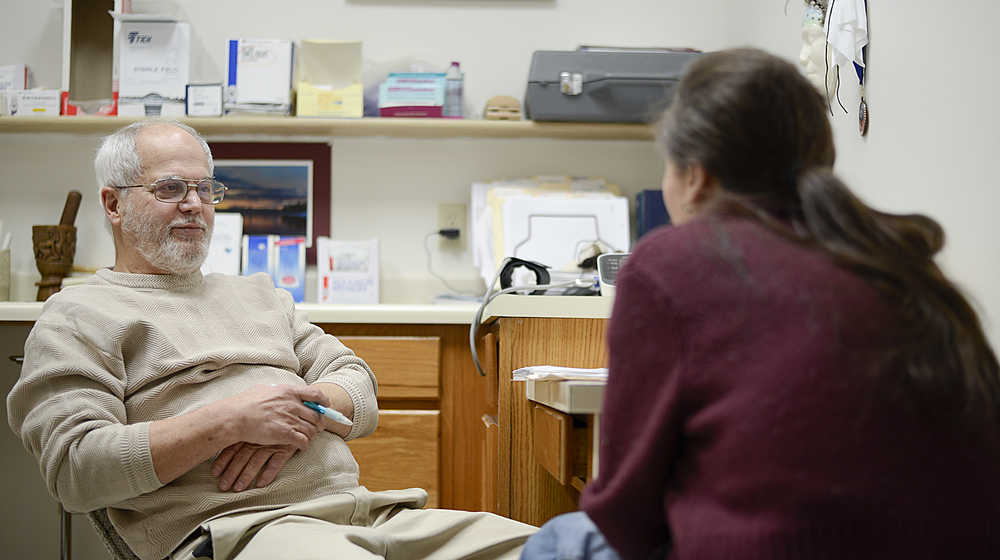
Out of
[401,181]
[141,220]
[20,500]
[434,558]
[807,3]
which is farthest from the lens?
[401,181]

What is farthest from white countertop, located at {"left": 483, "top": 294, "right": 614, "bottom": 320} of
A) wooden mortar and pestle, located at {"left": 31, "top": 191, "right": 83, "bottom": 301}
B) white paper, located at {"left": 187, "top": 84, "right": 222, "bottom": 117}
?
wooden mortar and pestle, located at {"left": 31, "top": 191, "right": 83, "bottom": 301}

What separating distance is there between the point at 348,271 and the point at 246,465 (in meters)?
1.43

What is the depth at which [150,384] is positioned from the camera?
4.17 ft

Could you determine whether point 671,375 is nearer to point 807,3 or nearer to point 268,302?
point 268,302

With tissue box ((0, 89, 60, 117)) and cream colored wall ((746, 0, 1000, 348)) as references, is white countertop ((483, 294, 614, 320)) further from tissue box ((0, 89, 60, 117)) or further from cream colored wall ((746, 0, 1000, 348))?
tissue box ((0, 89, 60, 117))

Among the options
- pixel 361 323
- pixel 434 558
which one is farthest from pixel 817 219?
pixel 361 323

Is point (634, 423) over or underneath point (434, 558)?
over

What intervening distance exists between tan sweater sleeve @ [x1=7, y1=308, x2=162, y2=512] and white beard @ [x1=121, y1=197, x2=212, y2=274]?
223mm

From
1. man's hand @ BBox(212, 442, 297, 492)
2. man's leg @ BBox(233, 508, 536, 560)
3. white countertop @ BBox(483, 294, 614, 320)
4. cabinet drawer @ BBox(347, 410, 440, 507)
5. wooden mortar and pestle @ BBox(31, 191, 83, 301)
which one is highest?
wooden mortar and pestle @ BBox(31, 191, 83, 301)

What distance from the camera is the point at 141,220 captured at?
1.42 m

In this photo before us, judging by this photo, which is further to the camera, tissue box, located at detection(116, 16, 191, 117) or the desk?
tissue box, located at detection(116, 16, 191, 117)

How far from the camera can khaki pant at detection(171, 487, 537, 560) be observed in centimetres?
101

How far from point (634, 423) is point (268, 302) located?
103 cm

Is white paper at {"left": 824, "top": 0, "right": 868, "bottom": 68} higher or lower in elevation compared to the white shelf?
higher
